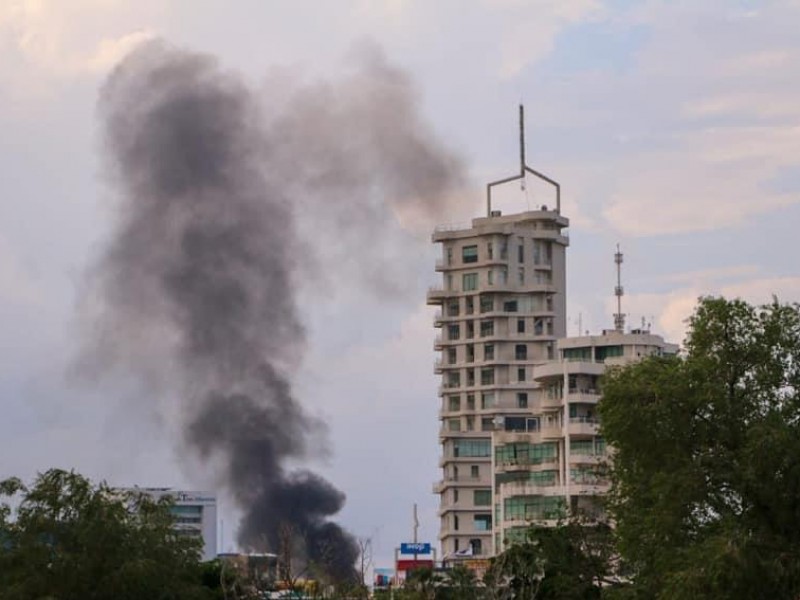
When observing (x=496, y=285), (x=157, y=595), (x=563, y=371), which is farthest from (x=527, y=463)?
(x=157, y=595)

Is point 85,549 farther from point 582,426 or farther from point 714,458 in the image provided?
point 582,426

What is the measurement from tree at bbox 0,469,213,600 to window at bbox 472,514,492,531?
335 feet

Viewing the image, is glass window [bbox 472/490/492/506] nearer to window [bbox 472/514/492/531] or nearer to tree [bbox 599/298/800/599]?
window [bbox 472/514/492/531]

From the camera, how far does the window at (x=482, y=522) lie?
194 m

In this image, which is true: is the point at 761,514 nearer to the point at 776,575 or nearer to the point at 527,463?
the point at 776,575

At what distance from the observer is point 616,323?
18425cm

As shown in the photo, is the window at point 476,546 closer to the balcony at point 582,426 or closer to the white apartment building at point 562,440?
the white apartment building at point 562,440

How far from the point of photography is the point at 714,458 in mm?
79312

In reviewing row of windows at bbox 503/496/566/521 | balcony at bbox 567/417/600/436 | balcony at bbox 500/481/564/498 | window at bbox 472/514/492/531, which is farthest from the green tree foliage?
window at bbox 472/514/492/531

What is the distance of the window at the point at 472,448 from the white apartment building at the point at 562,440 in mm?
19132

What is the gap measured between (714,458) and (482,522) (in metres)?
A: 117

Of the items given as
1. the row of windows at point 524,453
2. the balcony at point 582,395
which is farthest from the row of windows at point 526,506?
the balcony at point 582,395

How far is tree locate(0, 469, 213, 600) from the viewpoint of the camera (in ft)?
288

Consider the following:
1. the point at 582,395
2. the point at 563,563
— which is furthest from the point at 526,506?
the point at 563,563
